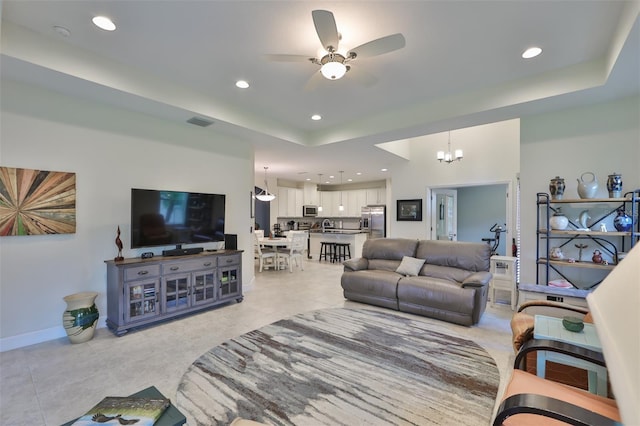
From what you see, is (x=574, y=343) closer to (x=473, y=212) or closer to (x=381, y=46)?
(x=381, y=46)

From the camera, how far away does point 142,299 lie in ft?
11.4

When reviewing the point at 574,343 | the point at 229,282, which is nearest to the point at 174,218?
the point at 229,282

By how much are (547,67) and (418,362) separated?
340 cm

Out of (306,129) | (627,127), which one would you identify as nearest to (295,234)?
(306,129)

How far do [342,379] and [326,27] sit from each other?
9.02 feet

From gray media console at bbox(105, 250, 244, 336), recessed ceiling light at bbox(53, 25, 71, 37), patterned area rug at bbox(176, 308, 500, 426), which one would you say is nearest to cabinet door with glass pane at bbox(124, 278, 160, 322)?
gray media console at bbox(105, 250, 244, 336)

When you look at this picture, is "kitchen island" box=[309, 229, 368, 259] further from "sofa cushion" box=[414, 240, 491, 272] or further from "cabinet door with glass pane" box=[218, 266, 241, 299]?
"cabinet door with glass pane" box=[218, 266, 241, 299]

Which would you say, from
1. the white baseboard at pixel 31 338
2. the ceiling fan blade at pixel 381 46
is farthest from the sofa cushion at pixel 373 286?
the white baseboard at pixel 31 338

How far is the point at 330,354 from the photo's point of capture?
112 inches

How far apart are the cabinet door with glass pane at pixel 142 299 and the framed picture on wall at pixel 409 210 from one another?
5.39 metres

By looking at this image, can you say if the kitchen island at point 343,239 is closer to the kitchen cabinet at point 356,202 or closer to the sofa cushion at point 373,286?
the kitchen cabinet at point 356,202

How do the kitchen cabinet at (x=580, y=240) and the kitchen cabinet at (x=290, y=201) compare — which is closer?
the kitchen cabinet at (x=580, y=240)


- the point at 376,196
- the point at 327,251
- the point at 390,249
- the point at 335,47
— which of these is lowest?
the point at 327,251

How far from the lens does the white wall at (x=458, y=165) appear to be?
5.66 m
